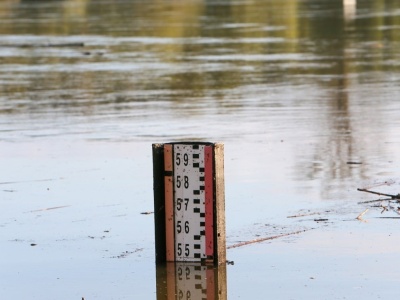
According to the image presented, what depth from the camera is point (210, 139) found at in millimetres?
16078

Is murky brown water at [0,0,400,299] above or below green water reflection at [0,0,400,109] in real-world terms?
below

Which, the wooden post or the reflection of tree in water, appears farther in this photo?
the reflection of tree in water

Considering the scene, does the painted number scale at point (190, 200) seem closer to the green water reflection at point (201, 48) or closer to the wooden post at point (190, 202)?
the wooden post at point (190, 202)

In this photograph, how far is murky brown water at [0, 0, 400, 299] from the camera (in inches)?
350

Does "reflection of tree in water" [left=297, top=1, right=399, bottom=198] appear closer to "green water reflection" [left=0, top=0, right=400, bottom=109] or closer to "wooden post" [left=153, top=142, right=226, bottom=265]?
"green water reflection" [left=0, top=0, right=400, bottom=109]

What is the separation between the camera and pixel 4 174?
13.6 m

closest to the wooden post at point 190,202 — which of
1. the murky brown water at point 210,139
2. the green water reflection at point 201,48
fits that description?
the murky brown water at point 210,139

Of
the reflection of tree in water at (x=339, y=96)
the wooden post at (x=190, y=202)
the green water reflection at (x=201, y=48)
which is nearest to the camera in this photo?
the wooden post at (x=190, y=202)

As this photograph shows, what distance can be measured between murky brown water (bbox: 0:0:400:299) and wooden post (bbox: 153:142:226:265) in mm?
198

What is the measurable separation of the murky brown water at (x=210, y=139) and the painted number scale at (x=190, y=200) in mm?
250

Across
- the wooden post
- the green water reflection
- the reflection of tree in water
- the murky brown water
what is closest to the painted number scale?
the wooden post

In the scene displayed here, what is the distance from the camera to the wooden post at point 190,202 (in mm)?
8852

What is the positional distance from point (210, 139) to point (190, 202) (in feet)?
23.6

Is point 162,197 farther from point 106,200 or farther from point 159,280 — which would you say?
point 106,200
